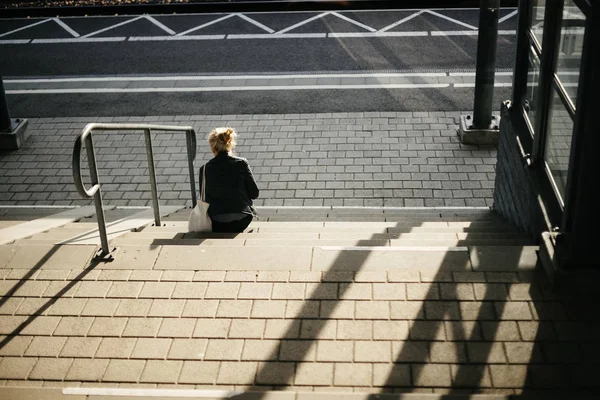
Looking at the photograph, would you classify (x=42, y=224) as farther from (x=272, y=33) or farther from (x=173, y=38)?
(x=272, y=33)

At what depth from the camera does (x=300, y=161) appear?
9961 mm

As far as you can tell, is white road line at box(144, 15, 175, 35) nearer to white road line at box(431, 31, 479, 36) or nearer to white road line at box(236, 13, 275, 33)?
white road line at box(236, 13, 275, 33)

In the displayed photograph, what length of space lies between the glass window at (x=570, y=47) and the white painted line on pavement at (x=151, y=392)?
2999 mm

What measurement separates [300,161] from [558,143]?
4647 mm

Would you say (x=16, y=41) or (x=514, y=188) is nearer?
(x=514, y=188)

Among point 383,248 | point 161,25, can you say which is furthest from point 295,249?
point 161,25

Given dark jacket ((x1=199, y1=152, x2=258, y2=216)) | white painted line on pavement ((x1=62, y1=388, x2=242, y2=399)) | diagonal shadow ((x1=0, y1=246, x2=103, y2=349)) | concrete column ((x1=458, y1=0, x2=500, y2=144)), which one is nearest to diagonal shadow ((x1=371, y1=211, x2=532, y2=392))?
white painted line on pavement ((x1=62, y1=388, x2=242, y2=399))

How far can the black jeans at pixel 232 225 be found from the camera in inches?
266

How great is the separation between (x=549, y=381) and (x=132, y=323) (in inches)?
99.4

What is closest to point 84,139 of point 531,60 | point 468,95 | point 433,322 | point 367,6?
point 433,322

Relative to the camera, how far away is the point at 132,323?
16.3 feet

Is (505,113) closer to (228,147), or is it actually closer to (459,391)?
(228,147)

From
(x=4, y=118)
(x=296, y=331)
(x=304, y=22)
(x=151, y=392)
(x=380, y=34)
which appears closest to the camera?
(x=151, y=392)

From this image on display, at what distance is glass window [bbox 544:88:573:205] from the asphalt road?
535 centimetres
